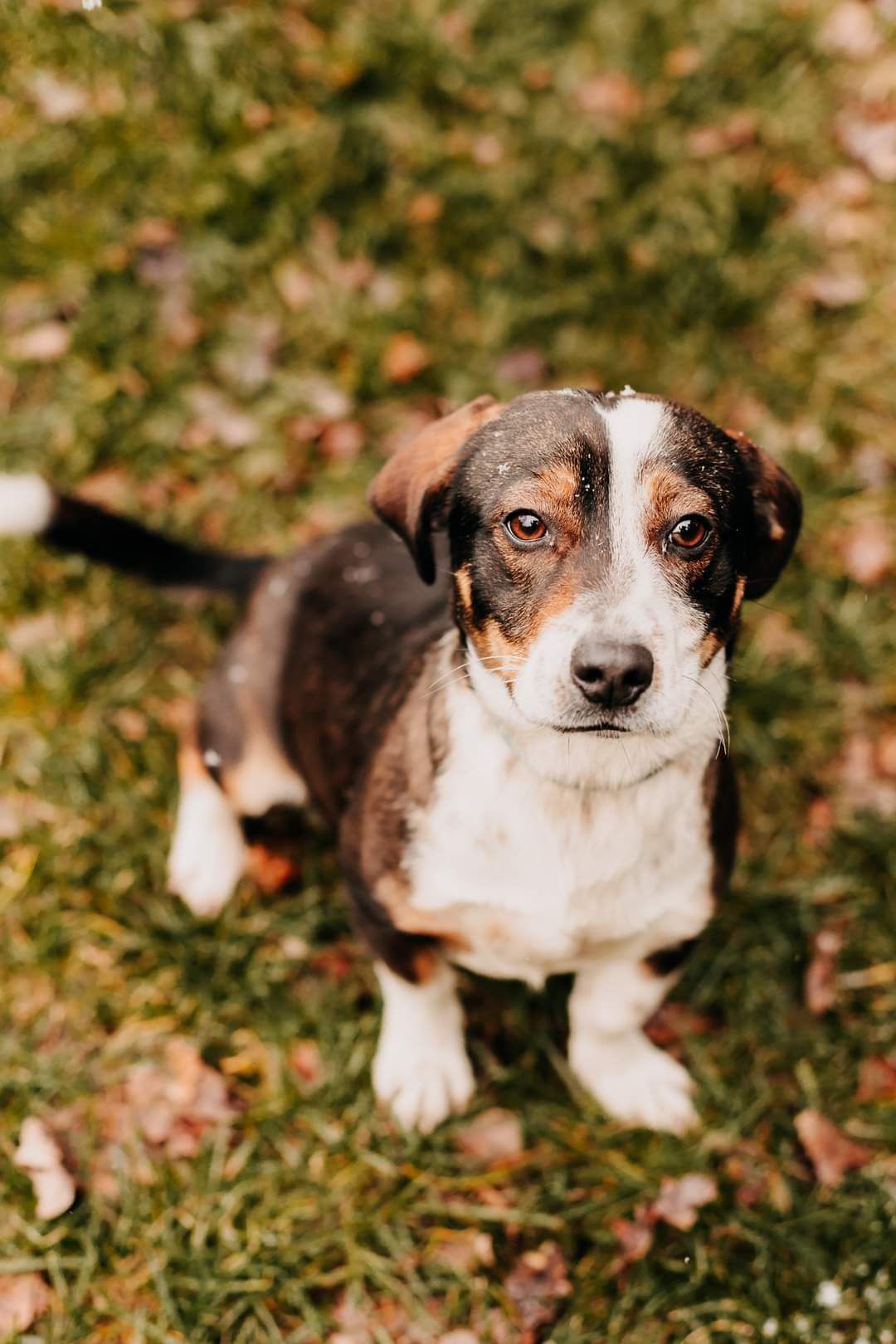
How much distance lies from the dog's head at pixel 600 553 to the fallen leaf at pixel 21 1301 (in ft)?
7.21

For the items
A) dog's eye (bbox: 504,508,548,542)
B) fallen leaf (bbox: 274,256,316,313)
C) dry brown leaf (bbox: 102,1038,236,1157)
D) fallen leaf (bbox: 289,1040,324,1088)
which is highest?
dog's eye (bbox: 504,508,548,542)

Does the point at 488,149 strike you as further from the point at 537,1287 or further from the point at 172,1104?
the point at 537,1287

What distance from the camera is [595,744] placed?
9.41 feet

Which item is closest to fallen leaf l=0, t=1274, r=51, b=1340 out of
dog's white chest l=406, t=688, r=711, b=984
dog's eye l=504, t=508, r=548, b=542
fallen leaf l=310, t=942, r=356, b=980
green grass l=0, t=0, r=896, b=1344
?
green grass l=0, t=0, r=896, b=1344

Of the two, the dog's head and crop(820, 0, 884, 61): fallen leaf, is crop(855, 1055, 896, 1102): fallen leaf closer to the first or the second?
the dog's head

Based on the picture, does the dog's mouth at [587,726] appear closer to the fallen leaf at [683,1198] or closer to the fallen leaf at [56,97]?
the fallen leaf at [683,1198]

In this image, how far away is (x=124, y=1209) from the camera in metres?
3.60

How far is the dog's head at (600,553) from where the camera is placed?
101 inches

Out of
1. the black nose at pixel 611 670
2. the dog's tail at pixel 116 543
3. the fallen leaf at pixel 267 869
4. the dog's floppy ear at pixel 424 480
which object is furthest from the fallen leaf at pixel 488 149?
the black nose at pixel 611 670

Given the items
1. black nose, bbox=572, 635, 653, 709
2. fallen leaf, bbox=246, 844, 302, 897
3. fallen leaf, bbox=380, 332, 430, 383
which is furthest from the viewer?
fallen leaf, bbox=380, 332, 430, 383

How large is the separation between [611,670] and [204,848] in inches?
82.8

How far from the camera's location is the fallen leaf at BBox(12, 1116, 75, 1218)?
141 inches

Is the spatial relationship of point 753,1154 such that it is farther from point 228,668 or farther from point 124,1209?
point 228,668

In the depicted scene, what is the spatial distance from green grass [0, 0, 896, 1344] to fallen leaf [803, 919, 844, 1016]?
43 millimetres
